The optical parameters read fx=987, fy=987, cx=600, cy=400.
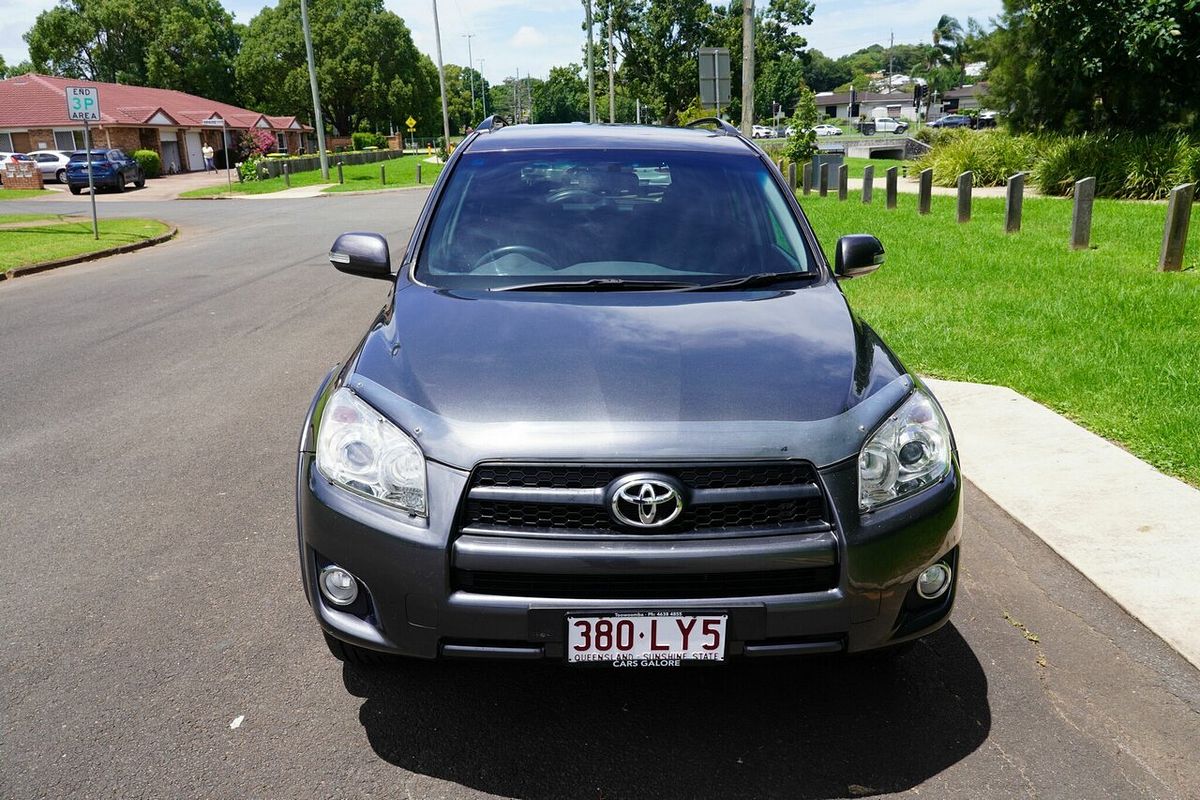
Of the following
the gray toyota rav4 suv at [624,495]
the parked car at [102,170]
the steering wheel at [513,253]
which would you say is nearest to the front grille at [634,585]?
the gray toyota rav4 suv at [624,495]

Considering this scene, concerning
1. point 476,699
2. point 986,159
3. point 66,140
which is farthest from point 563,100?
point 476,699

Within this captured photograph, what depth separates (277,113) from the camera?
261 feet

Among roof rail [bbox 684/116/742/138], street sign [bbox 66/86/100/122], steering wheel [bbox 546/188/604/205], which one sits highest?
street sign [bbox 66/86/100/122]

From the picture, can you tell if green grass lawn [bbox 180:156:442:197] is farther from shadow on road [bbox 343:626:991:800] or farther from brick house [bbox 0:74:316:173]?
shadow on road [bbox 343:626:991:800]

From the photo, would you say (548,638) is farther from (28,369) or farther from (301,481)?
(28,369)

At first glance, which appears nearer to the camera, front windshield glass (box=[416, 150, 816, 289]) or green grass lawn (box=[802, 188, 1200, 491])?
front windshield glass (box=[416, 150, 816, 289])

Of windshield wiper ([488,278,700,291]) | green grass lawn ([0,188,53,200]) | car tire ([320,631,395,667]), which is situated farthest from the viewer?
green grass lawn ([0,188,53,200])

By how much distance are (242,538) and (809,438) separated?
279 cm

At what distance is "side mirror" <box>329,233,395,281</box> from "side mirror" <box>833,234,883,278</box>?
6.12 feet

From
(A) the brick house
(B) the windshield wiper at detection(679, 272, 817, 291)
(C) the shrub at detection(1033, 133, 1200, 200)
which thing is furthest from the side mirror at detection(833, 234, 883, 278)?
(A) the brick house

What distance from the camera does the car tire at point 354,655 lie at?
297 cm

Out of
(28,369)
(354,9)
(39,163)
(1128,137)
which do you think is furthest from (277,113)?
(28,369)

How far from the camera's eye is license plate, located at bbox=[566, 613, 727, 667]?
2.51 meters

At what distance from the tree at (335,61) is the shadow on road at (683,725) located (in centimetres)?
7940
